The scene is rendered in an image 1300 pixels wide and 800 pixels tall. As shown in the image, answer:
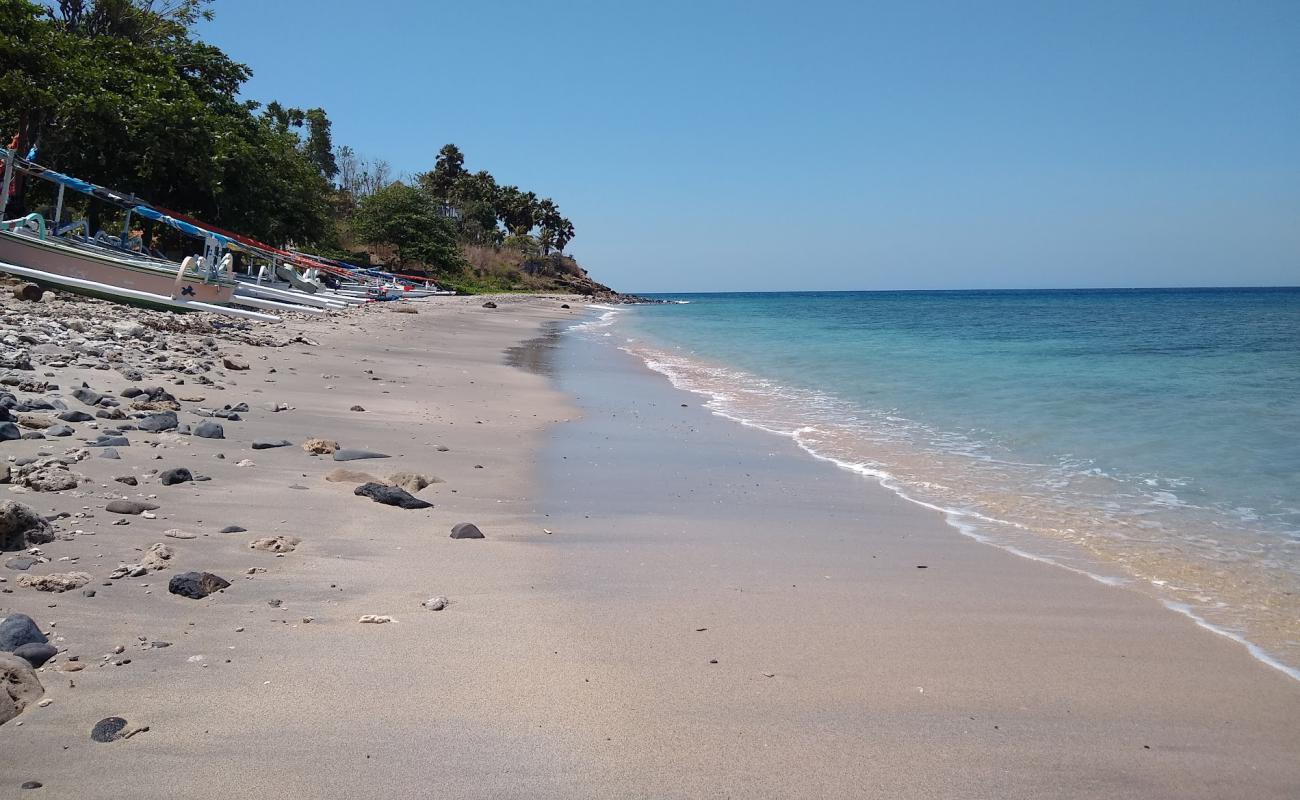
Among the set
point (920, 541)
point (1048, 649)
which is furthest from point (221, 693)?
point (920, 541)

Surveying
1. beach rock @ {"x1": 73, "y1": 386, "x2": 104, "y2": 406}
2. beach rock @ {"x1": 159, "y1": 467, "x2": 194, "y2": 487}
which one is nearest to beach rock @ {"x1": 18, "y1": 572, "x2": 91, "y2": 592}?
beach rock @ {"x1": 159, "y1": 467, "x2": 194, "y2": 487}

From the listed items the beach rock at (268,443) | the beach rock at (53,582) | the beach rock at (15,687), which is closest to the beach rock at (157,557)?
the beach rock at (53,582)

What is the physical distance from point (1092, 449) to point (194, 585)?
8971mm

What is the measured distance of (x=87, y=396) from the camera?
6.91 m

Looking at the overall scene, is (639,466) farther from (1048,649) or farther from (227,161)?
(227,161)

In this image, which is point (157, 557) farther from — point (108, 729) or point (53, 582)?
point (108, 729)

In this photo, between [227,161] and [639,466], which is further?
[227,161]

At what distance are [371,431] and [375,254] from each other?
57.4 metres

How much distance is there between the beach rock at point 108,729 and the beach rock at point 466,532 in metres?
2.45

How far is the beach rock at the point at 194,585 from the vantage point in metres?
3.70

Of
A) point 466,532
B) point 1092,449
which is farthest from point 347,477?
point 1092,449

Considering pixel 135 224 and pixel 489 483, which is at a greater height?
pixel 135 224

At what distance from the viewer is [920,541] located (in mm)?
5785

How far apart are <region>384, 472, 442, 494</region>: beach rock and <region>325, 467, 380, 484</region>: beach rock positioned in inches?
4.4
